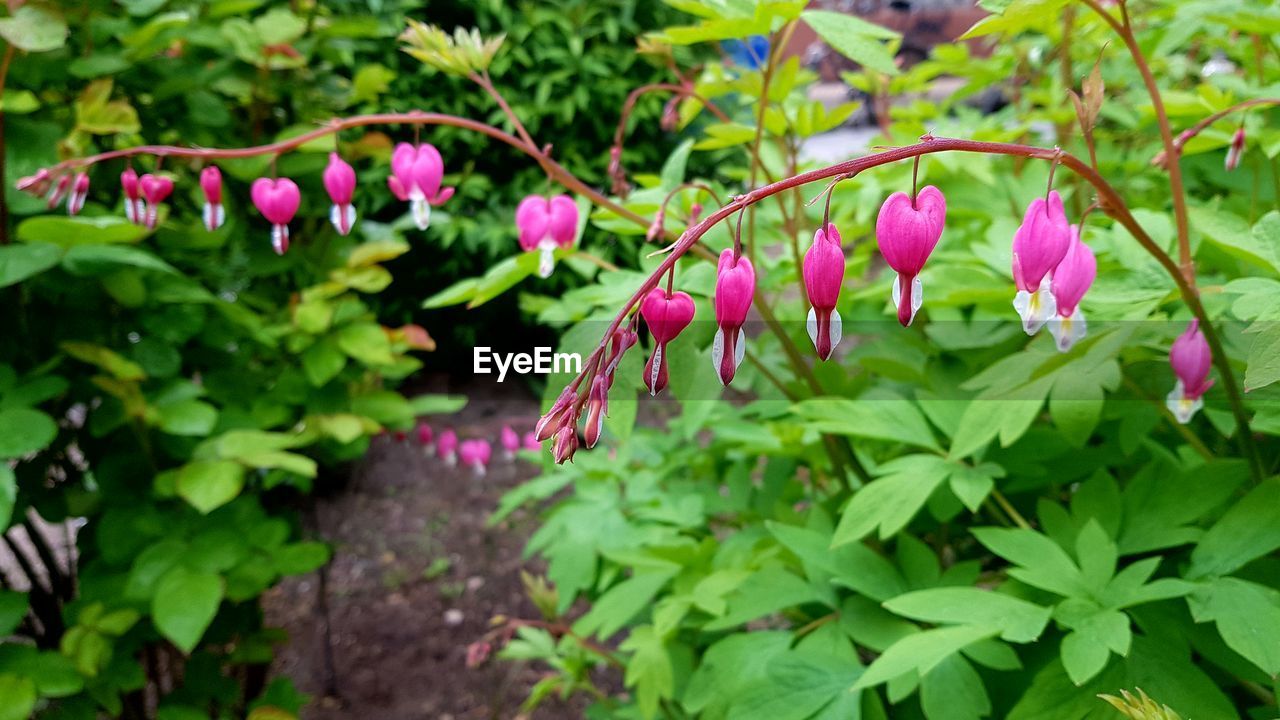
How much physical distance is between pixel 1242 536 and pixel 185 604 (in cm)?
163

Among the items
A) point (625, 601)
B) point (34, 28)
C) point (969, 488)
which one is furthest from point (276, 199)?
point (969, 488)

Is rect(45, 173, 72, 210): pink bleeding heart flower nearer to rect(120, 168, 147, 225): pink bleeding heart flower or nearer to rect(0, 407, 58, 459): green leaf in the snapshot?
rect(120, 168, 147, 225): pink bleeding heart flower

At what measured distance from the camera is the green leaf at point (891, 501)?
0.95 metres

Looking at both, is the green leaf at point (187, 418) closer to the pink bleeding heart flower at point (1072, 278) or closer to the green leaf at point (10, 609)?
the green leaf at point (10, 609)

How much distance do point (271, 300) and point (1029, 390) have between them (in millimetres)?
1820

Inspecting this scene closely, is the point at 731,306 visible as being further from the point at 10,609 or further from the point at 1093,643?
the point at 10,609

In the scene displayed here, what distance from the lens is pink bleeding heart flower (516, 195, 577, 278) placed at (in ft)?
3.90

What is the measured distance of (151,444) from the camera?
5.69 ft

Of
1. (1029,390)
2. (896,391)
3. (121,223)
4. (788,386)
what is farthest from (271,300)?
(1029,390)

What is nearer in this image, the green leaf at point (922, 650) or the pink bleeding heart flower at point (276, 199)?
the green leaf at point (922, 650)

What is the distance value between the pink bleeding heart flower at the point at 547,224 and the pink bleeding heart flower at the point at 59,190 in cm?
76

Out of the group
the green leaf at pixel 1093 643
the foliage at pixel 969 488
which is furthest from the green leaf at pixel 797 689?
the green leaf at pixel 1093 643

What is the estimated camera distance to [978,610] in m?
0.84

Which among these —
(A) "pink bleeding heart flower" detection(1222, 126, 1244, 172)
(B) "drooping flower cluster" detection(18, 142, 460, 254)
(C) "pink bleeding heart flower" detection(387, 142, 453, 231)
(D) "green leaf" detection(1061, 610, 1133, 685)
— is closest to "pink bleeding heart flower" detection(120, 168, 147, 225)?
(B) "drooping flower cluster" detection(18, 142, 460, 254)
